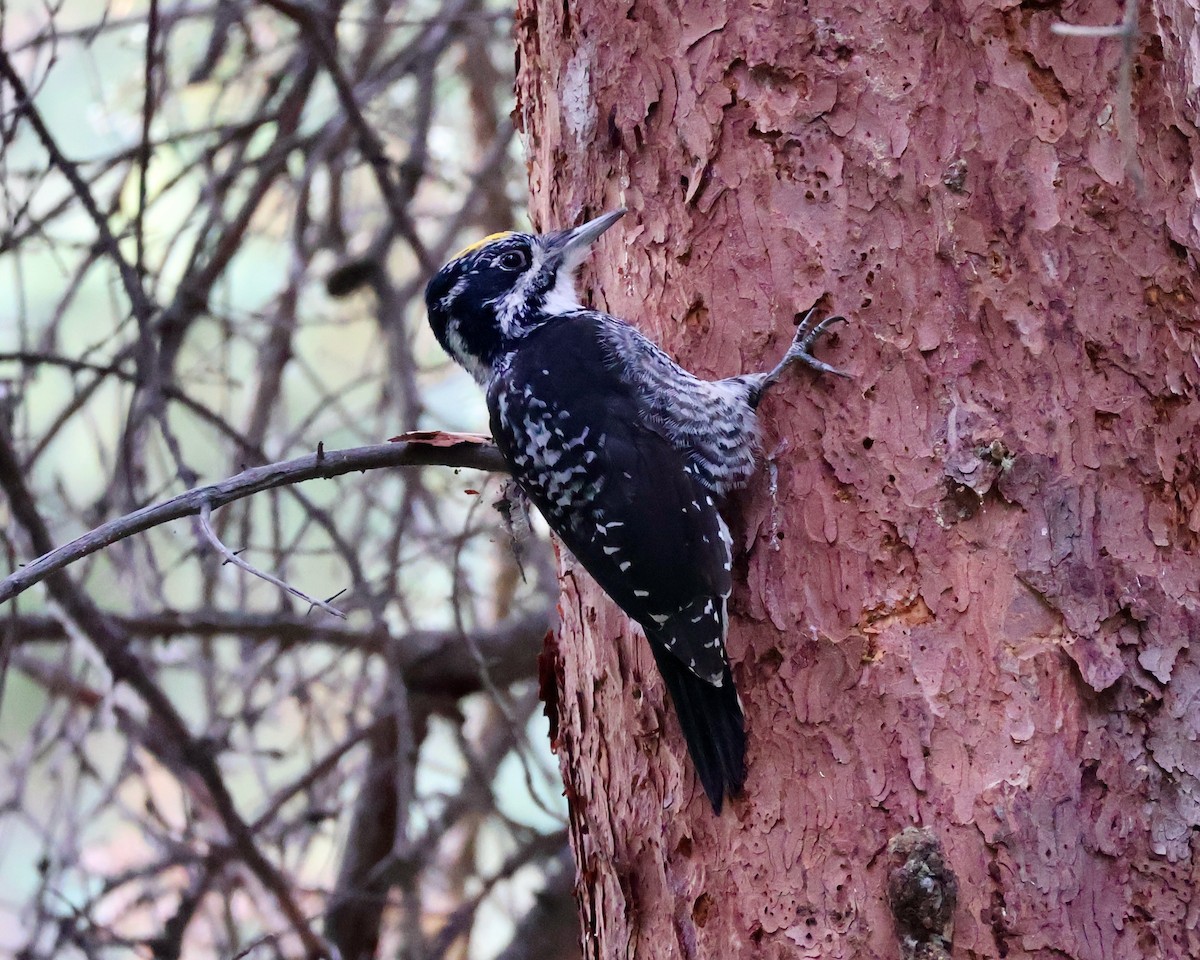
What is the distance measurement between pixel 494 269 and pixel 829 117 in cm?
108

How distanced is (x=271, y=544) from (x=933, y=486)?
248 cm

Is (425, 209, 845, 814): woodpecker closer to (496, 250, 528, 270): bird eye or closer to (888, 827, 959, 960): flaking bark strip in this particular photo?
(496, 250, 528, 270): bird eye

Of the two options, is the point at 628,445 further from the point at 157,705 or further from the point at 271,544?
the point at 271,544

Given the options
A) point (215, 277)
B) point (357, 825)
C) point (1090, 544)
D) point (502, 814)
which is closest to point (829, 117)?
point (1090, 544)

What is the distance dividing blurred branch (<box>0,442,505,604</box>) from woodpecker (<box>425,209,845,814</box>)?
27 centimetres

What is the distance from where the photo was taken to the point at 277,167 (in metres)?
3.95

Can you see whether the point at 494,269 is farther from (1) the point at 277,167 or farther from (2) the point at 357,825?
(2) the point at 357,825

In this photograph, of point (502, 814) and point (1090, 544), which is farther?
point (502, 814)

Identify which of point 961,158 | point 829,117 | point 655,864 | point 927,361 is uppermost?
point 829,117

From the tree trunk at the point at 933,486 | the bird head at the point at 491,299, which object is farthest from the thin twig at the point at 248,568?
the bird head at the point at 491,299

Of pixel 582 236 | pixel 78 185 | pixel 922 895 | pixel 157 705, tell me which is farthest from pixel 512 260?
pixel 922 895

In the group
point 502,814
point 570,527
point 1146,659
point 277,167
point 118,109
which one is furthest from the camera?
point 118,109

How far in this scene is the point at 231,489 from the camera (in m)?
1.96

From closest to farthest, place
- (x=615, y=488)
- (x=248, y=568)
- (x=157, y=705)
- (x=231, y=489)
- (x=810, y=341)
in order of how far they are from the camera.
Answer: (x=248, y=568), (x=231, y=489), (x=810, y=341), (x=615, y=488), (x=157, y=705)
